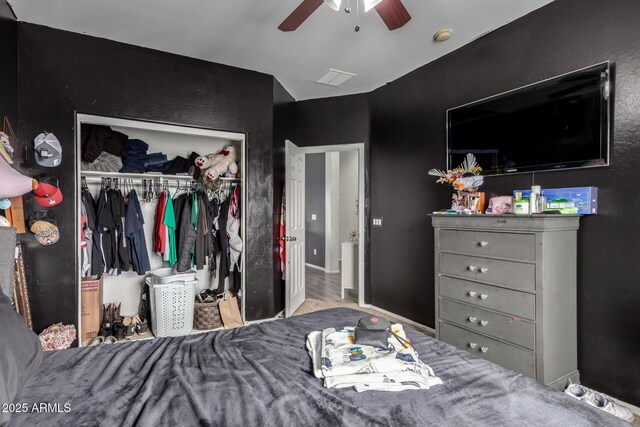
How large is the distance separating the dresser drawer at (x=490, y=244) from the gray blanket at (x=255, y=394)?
1010 mm

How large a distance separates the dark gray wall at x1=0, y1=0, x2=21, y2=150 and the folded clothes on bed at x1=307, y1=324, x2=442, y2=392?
2587 millimetres

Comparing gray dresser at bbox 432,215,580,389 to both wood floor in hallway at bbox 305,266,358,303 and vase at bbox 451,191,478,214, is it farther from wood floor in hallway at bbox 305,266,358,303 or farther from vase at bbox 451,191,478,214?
wood floor in hallway at bbox 305,266,358,303

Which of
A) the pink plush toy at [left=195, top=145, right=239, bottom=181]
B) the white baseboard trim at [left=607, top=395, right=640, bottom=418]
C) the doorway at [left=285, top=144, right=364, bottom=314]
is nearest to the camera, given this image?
the white baseboard trim at [left=607, top=395, right=640, bottom=418]

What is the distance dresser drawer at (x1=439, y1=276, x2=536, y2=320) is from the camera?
196 cm

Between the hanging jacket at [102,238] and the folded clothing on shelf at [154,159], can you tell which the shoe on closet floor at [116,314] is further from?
the folded clothing on shelf at [154,159]

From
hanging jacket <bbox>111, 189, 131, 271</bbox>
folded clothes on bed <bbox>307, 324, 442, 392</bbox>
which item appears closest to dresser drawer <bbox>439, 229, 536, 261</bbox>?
folded clothes on bed <bbox>307, 324, 442, 392</bbox>

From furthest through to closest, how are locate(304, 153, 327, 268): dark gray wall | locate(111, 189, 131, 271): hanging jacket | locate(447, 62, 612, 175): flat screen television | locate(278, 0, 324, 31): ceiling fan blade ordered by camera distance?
locate(304, 153, 327, 268): dark gray wall, locate(111, 189, 131, 271): hanging jacket, locate(447, 62, 612, 175): flat screen television, locate(278, 0, 324, 31): ceiling fan blade

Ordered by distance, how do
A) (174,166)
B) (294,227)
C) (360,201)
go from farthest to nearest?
1. (360,201)
2. (294,227)
3. (174,166)

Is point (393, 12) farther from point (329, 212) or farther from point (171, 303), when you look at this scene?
point (329, 212)

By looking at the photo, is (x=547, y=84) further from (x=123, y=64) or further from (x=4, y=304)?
(x=123, y=64)

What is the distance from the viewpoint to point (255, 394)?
3.25 ft

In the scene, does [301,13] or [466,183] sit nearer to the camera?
[301,13]

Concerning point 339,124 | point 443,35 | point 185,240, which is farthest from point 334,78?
point 185,240

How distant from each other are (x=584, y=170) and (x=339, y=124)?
8.38ft
